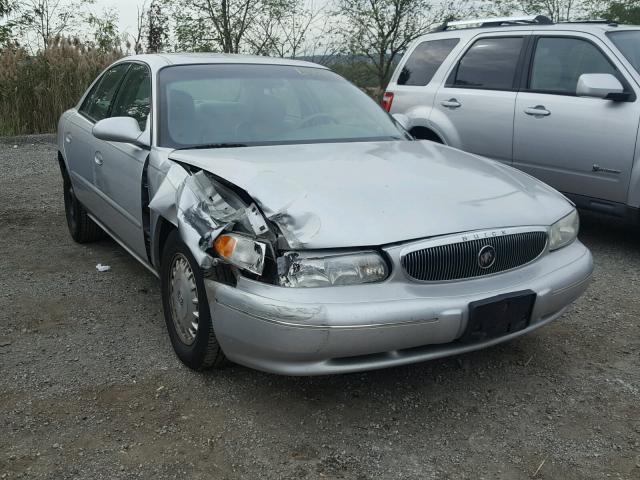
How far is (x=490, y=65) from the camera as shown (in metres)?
6.09

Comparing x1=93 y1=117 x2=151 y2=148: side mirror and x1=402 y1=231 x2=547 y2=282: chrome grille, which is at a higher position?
x1=93 y1=117 x2=151 y2=148: side mirror

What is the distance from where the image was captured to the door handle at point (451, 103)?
242 inches

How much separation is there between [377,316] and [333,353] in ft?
0.73

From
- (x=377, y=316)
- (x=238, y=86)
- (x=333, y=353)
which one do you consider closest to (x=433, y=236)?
(x=377, y=316)

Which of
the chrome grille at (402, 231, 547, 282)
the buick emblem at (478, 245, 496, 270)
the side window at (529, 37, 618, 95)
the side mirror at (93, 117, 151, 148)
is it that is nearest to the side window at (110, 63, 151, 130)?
the side mirror at (93, 117, 151, 148)

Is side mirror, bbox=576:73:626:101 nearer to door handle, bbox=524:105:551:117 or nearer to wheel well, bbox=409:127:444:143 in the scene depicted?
door handle, bbox=524:105:551:117

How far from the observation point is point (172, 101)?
3.75 m

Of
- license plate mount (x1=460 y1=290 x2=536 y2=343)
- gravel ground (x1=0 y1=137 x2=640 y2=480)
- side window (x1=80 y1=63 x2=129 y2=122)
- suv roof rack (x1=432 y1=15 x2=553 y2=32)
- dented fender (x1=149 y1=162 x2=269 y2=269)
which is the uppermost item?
suv roof rack (x1=432 y1=15 x2=553 y2=32)

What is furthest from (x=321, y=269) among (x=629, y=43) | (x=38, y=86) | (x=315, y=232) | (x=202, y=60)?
(x=38, y=86)

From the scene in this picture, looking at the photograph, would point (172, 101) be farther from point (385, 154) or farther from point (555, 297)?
point (555, 297)

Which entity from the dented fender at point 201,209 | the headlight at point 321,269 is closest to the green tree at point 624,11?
the dented fender at point 201,209

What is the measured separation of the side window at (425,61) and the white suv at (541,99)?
0.04ft

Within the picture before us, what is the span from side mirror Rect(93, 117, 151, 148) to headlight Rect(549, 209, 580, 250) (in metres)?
2.11

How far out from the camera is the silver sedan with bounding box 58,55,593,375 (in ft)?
8.47
